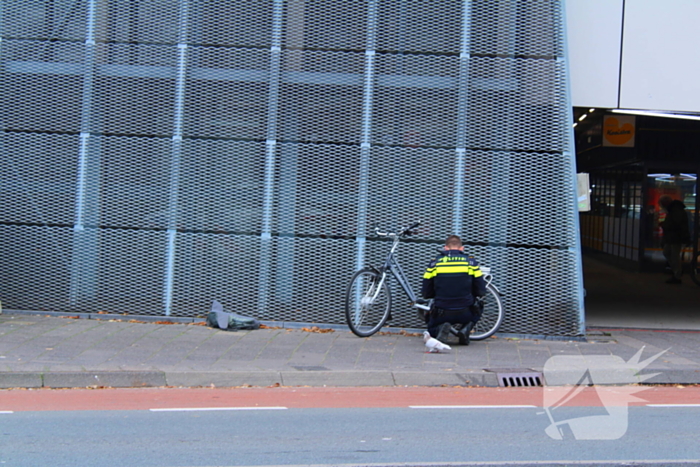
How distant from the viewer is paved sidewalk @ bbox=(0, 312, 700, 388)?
7766 millimetres

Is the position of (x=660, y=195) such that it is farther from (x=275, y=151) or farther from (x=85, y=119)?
(x=85, y=119)

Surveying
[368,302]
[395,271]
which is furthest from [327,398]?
[395,271]

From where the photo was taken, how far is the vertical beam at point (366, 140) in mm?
10406

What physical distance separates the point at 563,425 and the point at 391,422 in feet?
4.49

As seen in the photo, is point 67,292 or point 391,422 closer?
point 391,422

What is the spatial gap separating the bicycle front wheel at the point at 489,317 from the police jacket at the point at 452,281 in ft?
2.46

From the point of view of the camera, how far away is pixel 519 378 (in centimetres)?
809

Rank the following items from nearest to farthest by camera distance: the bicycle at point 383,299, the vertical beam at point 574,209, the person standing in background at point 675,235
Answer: the bicycle at point 383,299, the vertical beam at point 574,209, the person standing in background at point 675,235

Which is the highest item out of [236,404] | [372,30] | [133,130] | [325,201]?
[372,30]

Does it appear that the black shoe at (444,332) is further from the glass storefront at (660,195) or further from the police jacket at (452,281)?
the glass storefront at (660,195)

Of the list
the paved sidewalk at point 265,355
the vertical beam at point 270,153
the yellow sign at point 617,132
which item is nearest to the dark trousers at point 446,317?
the paved sidewalk at point 265,355

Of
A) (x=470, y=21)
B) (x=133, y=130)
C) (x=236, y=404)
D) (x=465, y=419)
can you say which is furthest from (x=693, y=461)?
(x=133, y=130)

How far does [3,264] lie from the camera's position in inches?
424

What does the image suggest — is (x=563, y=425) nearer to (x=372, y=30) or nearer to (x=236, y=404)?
(x=236, y=404)
